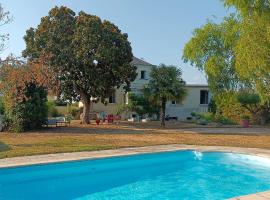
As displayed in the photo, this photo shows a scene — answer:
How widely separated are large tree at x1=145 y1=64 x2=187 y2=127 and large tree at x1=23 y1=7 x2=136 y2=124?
9.76 feet

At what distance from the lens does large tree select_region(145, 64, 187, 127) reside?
2956 centimetres

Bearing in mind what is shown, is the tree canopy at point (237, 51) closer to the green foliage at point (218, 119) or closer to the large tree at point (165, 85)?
the green foliage at point (218, 119)

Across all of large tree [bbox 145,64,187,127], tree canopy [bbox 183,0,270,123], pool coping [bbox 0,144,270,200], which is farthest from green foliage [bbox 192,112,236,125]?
pool coping [bbox 0,144,270,200]

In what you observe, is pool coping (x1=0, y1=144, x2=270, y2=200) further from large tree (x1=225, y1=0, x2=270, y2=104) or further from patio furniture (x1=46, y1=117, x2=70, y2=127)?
patio furniture (x1=46, y1=117, x2=70, y2=127)

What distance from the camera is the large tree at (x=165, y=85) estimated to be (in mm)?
29562

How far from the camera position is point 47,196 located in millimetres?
11828

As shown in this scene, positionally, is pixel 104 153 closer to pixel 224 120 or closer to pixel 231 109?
pixel 224 120

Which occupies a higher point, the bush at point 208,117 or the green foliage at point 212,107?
the green foliage at point 212,107

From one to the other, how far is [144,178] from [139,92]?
85.2 feet

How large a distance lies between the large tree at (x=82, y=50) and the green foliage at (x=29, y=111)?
3.29 m

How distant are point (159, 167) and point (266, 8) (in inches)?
369

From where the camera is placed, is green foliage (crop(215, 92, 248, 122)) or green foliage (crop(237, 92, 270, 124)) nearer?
green foliage (crop(215, 92, 248, 122))

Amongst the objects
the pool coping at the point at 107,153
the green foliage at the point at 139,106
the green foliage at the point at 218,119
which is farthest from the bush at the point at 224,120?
the pool coping at the point at 107,153

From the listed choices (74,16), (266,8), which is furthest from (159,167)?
(74,16)
